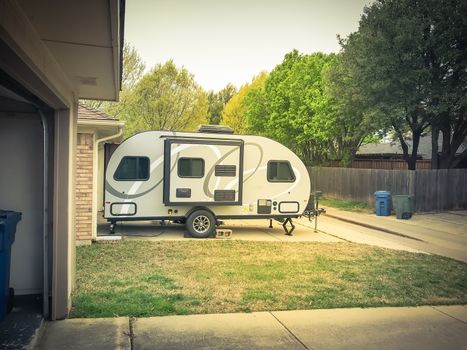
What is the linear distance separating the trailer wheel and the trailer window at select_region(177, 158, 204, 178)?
106cm

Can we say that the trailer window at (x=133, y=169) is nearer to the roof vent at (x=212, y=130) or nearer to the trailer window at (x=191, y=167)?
the trailer window at (x=191, y=167)

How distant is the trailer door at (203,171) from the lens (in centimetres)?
1195

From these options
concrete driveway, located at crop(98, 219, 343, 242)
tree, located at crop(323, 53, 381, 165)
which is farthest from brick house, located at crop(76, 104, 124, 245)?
tree, located at crop(323, 53, 381, 165)

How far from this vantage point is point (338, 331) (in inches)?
212

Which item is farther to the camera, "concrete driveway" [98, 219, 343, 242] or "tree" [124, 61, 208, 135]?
"tree" [124, 61, 208, 135]

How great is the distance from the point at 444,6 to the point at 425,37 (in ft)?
4.65

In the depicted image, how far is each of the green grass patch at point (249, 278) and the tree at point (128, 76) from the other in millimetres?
21967

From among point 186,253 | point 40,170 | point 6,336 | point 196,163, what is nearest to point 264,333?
point 6,336

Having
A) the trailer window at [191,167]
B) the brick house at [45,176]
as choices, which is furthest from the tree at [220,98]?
the brick house at [45,176]

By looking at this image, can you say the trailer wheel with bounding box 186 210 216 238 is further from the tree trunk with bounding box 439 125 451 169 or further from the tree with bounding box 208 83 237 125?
the tree with bounding box 208 83 237 125

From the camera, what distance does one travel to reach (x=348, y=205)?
22.7 metres

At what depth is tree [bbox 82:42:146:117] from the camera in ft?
101

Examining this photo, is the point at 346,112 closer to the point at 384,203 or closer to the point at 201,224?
the point at 384,203

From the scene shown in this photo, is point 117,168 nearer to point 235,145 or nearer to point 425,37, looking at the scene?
point 235,145
